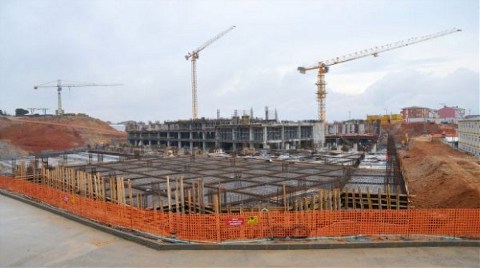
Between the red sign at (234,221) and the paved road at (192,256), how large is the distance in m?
0.86

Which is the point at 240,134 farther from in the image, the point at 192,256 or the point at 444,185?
the point at 192,256

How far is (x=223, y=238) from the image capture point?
10203mm

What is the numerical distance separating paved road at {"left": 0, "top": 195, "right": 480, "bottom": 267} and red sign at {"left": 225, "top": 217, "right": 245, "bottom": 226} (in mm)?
864

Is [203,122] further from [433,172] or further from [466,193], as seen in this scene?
[466,193]

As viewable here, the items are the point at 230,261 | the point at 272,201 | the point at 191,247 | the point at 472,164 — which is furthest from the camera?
the point at 472,164

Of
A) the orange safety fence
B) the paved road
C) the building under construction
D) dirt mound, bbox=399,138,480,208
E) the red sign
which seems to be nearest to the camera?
the paved road

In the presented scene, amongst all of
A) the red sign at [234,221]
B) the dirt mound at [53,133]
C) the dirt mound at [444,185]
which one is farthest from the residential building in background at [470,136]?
the dirt mound at [53,133]

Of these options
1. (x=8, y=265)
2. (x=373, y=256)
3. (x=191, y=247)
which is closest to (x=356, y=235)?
(x=373, y=256)

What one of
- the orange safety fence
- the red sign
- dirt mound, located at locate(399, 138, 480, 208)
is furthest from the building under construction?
the red sign

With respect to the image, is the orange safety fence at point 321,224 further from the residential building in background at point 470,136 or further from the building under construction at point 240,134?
the building under construction at point 240,134

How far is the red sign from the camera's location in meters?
10.2

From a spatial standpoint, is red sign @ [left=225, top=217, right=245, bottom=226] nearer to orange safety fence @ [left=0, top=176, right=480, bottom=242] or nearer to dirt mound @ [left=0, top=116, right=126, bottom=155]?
orange safety fence @ [left=0, top=176, right=480, bottom=242]

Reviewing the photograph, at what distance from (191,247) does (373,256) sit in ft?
15.8

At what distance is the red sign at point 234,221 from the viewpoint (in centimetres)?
1019
